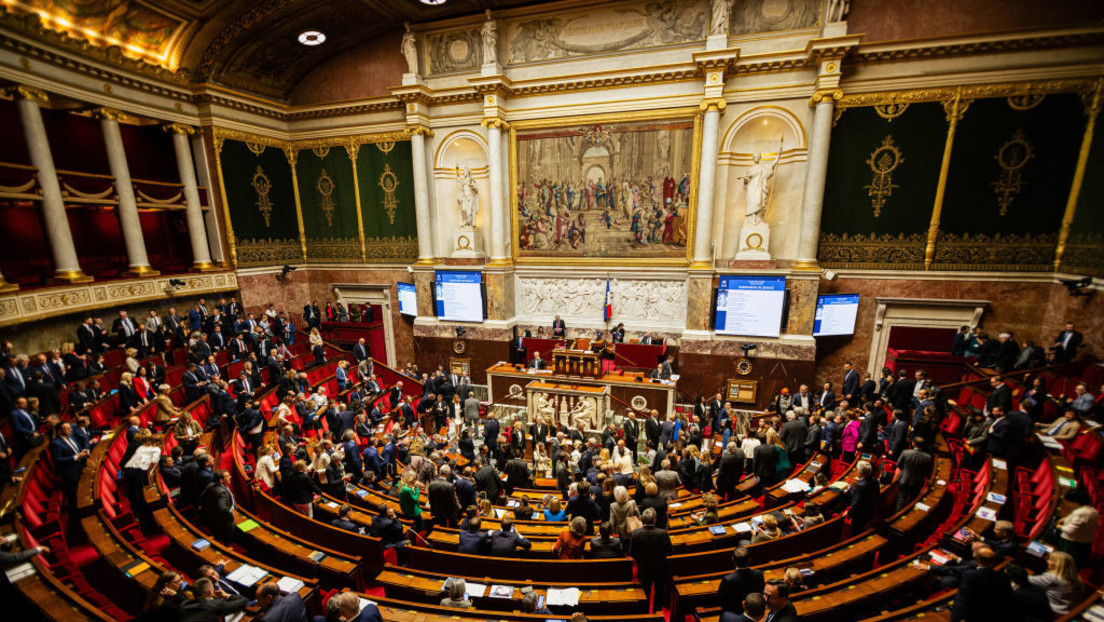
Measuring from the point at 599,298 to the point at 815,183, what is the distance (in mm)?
7503

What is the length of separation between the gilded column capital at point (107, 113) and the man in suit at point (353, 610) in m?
16.3

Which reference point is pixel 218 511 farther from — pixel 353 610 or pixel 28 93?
pixel 28 93

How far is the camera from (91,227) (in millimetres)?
14891

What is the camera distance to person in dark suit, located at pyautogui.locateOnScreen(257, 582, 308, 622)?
404cm

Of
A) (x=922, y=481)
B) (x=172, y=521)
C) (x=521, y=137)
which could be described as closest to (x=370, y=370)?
(x=172, y=521)

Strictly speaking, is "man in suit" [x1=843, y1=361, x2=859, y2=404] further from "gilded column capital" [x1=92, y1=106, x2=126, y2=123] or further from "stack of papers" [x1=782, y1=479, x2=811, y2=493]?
"gilded column capital" [x1=92, y1=106, x2=126, y2=123]

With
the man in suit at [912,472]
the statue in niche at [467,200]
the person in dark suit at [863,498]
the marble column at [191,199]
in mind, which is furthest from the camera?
the statue in niche at [467,200]

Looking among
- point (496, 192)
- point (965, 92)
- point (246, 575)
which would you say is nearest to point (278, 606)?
point (246, 575)

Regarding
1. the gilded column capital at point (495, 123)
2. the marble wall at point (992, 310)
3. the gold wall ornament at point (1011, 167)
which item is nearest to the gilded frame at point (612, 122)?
the gilded column capital at point (495, 123)

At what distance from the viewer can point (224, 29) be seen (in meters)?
14.4

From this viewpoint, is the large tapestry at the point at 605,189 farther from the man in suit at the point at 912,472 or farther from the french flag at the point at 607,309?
the man in suit at the point at 912,472

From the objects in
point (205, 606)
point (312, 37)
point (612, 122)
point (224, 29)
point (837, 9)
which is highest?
point (312, 37)

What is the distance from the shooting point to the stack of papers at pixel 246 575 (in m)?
4.84

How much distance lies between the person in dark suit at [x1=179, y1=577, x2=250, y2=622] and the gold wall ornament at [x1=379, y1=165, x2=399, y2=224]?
15269 millimetres
